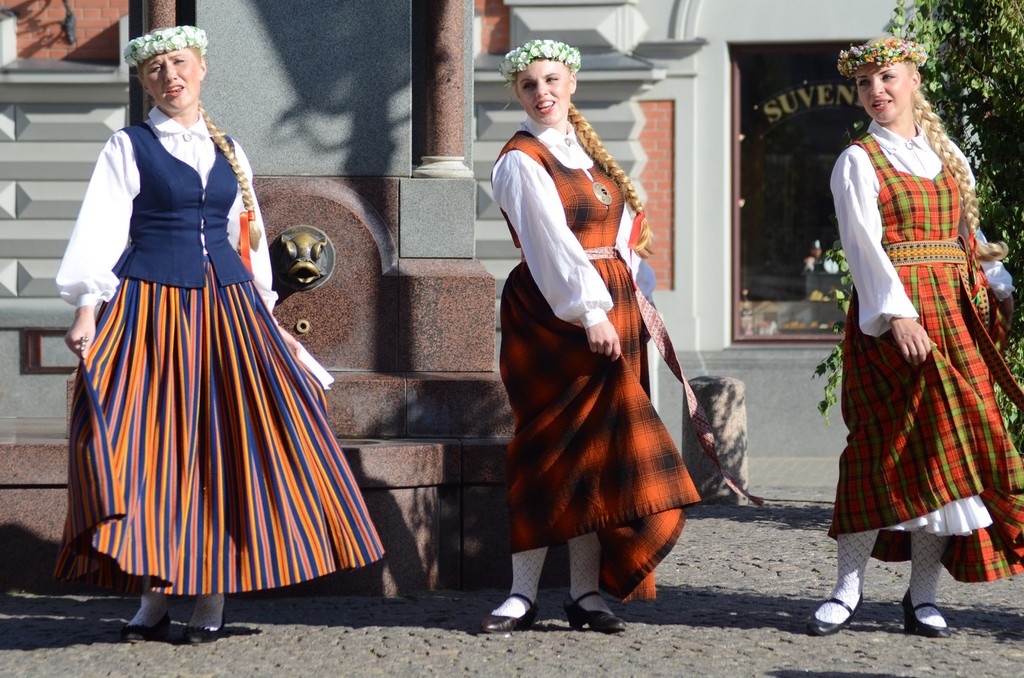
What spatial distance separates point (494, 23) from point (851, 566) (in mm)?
6903

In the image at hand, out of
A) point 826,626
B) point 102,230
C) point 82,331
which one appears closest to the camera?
point 82,331

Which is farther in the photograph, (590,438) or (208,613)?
(590,438)

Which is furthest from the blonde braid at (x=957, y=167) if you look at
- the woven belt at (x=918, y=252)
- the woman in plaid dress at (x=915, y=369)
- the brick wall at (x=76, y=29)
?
the brick wall at (x=76, y=29)

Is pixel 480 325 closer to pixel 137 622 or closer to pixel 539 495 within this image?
pixel 539 495

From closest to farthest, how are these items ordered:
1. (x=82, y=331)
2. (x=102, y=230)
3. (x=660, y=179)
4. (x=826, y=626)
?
(x=82, y=331) → (x=102, y=230) → (x=826, y=626) → (x=660, y=179)

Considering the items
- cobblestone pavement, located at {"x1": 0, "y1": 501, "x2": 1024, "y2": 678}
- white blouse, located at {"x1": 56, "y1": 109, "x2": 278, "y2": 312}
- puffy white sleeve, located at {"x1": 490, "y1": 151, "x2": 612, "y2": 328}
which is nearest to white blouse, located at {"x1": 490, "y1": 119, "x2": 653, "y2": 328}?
puffy white sleeve, located at {"x1": 490, "y1": 151, "x2": 612, "y2": 328}

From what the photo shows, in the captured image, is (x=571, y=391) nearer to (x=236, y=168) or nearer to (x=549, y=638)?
(x=549, y=638)

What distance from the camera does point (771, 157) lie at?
39.0 feet

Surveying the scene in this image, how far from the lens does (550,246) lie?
15.9 feet

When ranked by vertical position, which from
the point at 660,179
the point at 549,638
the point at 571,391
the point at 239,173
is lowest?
the point at 549,638

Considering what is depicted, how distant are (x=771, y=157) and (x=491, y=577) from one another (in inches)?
267

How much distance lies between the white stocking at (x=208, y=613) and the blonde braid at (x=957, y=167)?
257cm

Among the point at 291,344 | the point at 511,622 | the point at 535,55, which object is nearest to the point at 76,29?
the point at 291,344

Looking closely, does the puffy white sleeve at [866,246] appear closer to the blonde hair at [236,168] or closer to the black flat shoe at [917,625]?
the black flat shoe at [917,625]
